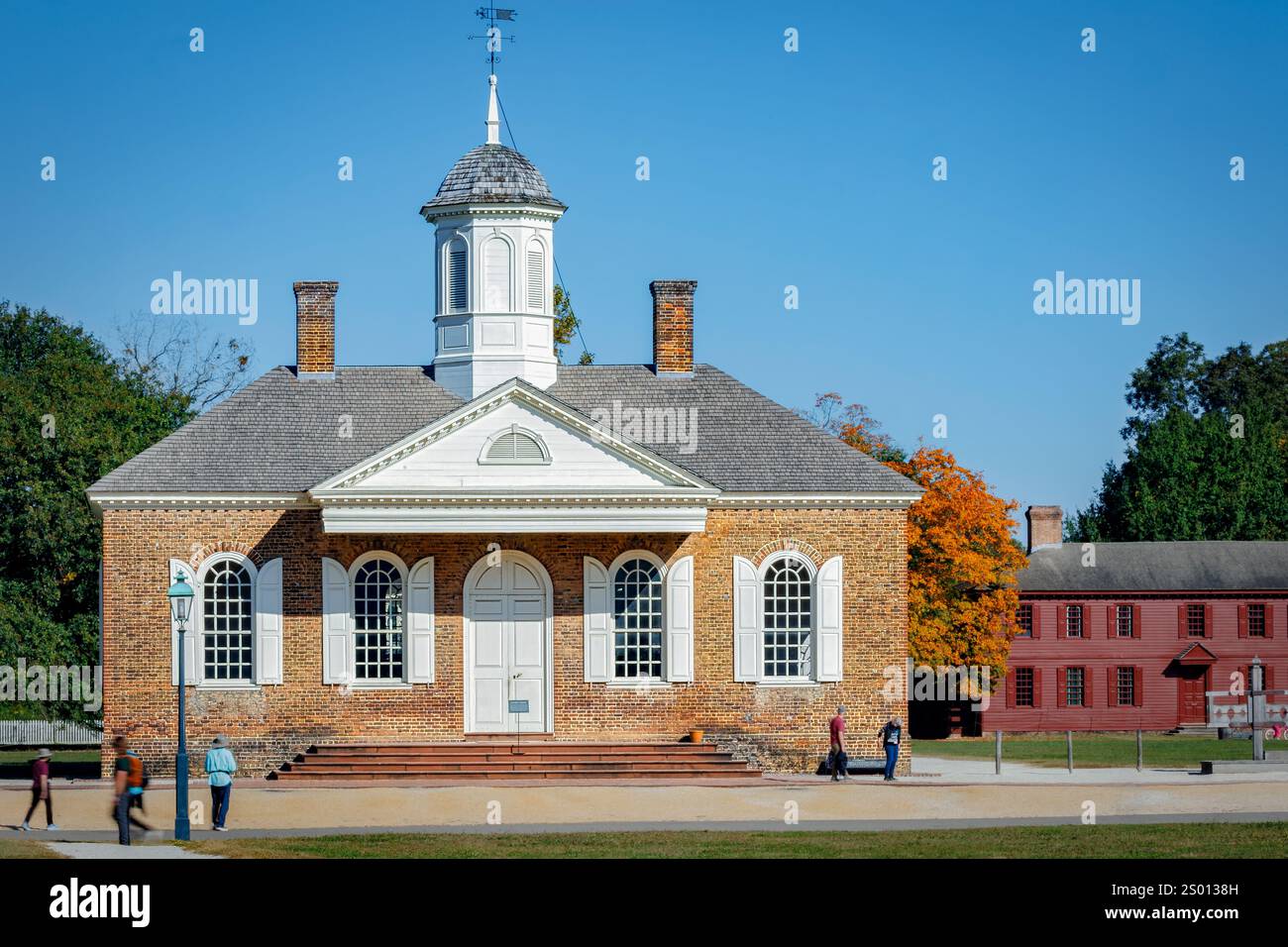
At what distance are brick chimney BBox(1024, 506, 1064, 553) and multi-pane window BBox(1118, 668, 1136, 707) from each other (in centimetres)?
521

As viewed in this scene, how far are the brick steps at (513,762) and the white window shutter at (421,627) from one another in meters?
1.29

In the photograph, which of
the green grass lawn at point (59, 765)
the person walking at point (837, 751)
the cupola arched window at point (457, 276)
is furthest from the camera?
the cupola arched window at point (457, 276)

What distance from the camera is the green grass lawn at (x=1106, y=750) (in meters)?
41.8

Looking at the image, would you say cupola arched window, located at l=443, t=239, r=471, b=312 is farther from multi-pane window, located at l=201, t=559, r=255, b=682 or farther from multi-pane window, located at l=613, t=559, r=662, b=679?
multi-pane window, located at l=201, t=559, r=255, b=682

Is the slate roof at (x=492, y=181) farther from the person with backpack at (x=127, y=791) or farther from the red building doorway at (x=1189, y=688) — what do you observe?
the red building doorway at (x=1189, y=688)

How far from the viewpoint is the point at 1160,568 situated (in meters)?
71.0

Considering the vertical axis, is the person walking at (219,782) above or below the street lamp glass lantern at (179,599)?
below

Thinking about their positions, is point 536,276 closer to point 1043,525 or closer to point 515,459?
point 515,459

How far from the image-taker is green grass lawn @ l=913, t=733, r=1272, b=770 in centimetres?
4184

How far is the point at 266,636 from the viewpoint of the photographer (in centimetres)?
3494

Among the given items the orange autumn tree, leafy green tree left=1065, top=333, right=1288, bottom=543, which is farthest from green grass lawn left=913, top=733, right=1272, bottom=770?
leafy green tree left=1065, top=333, right=1288, bottom=543

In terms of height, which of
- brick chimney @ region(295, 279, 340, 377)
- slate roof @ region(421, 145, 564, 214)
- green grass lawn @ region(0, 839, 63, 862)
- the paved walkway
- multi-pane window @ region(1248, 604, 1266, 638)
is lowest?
the paved walkway

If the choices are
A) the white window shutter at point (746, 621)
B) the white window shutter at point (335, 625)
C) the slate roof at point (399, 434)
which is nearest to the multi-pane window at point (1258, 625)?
the slate roof at point (399, 434)
